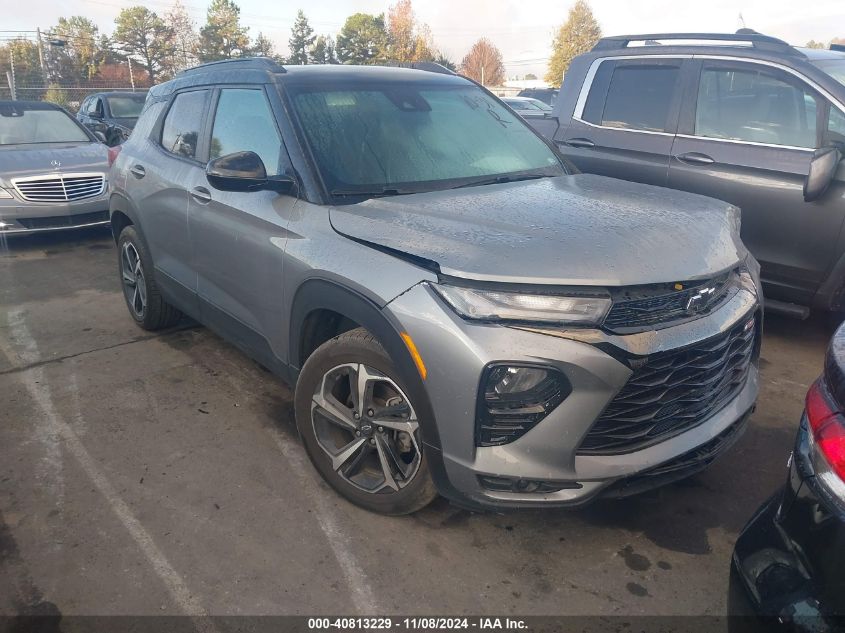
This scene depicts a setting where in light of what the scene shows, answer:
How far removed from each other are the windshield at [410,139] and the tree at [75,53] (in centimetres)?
4444

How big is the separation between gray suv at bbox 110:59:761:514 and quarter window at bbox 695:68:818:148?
1629 mm

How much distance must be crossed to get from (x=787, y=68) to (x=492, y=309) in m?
3.40

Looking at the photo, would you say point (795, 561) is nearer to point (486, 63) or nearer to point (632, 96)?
point (632, 96)

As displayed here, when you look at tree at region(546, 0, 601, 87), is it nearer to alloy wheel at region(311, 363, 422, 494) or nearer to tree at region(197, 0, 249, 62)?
tree at region(197, 0, 249, 62)

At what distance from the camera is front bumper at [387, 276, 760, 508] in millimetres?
2219

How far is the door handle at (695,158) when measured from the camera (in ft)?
15.5

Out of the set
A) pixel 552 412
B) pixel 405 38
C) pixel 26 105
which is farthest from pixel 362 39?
pixel 552 412

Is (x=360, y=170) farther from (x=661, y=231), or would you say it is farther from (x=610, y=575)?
(x=610, y=575)

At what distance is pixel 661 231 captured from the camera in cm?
260

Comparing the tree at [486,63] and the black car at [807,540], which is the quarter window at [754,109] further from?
the tree at [486,63]

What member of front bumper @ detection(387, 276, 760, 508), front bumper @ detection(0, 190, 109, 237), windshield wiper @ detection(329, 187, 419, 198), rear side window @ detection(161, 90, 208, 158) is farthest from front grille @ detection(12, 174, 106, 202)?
front bumper @ detection(387, 276, 760, 508)

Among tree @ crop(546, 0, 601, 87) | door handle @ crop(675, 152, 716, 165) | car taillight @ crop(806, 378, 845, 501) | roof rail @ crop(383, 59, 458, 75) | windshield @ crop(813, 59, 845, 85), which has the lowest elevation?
car taillight @ crop(806, 378, 845, 501)

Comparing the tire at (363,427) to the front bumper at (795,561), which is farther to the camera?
the tire at (363,427)

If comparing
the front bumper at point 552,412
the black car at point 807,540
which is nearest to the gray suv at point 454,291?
the front bumper at point 552,412
